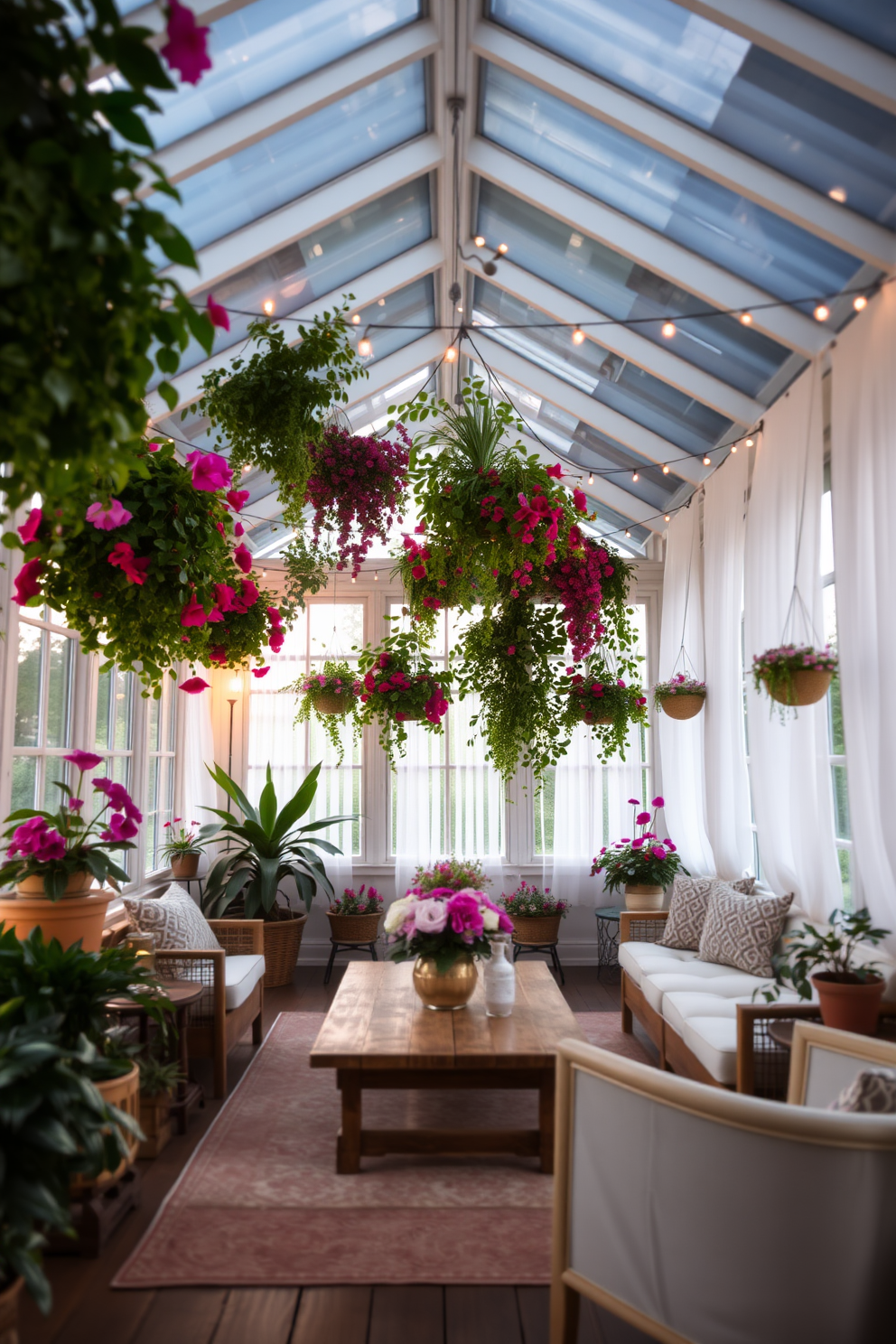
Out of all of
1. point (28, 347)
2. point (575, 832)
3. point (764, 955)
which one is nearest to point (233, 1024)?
point (764, 955)

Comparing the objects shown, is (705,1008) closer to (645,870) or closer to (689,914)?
(689,914)

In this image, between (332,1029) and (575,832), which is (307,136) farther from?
(575,832)

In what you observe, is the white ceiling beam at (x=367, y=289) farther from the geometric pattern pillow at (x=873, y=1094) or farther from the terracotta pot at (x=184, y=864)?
the geometric pattern pillow at (x=873, y=1094)

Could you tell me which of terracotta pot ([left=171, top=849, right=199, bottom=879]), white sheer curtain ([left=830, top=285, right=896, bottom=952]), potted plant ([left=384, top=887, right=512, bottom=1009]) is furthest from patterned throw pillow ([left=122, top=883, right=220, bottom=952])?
white sheer curtain ([left=830, top=285, right=896, bottom=952])

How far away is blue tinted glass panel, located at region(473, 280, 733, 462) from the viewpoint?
4.88 m

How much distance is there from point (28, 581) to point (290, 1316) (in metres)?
1.93

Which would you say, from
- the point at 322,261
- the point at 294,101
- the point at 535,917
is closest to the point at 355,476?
the point at 322,261

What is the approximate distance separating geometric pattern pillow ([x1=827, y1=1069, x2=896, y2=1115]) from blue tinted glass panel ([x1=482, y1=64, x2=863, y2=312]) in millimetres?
2825

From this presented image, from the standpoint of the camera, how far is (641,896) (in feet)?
18.3

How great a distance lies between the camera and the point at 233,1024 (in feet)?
13.4

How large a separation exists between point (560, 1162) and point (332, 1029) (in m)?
1.54

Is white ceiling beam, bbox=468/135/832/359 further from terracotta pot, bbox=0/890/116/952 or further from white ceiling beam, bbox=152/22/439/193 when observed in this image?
terracotta pot, bbox=0/890/116/952

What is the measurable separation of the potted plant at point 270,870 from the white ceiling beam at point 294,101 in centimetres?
366

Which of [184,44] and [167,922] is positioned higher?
[184,44]
